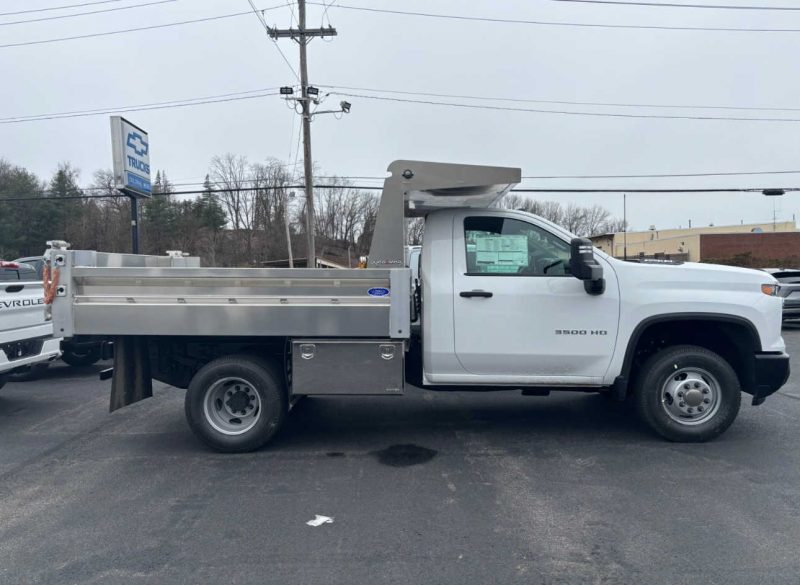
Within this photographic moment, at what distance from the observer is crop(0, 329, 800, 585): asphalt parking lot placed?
352 centimetres

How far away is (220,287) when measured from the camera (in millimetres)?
5262

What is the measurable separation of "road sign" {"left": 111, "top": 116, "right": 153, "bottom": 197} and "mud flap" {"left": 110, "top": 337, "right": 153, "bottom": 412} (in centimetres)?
545

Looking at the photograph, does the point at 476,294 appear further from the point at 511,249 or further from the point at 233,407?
the point at 233,407

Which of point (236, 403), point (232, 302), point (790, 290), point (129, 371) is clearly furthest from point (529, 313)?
point (790, 290)

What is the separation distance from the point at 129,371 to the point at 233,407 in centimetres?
107

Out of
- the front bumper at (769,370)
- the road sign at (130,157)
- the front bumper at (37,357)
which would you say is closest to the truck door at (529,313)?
the front bumper at (769,370)

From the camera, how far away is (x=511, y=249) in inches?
220

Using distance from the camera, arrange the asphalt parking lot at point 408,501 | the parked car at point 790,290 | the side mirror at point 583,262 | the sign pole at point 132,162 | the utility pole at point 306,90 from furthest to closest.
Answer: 1. the utility pole at point 306,90
2. the parked car at point 790,290
3. the sign pole at point 132,162
4. the side mirror at point 583,262
5. the asphalt parking lot at point 408,501

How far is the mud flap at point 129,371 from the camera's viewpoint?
5.65 metres

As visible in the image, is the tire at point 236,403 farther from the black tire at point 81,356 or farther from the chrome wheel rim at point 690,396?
the black tire at point 81,356

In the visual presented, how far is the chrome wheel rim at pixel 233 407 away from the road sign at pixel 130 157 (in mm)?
6140

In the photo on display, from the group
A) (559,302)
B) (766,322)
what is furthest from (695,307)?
(559,302)

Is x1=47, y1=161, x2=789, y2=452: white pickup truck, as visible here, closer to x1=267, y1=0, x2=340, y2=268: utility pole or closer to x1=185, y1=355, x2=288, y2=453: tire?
x1=185, y1=355, x2=288, y2=453: tire

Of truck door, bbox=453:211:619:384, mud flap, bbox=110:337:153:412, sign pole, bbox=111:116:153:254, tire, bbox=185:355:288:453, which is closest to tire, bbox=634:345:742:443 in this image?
truck door, bbox=453:211:619:384
